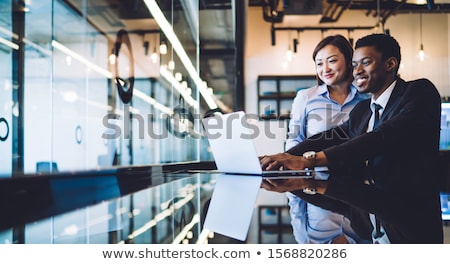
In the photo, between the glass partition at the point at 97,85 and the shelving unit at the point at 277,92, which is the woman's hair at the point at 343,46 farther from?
the shelving unit at the point at 277,92

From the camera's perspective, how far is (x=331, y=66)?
8.02ft

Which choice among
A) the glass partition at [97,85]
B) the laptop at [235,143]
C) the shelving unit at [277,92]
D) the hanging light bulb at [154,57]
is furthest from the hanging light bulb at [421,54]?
the laptop at [235,143]

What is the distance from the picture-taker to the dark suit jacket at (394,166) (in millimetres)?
546

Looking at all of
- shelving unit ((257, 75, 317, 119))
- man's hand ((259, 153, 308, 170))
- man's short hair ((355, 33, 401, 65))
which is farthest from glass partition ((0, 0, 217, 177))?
man's short hair ((355, 33, 401, 65))

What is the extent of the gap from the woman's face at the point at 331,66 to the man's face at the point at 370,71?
0.37 meters

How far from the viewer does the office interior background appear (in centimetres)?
359

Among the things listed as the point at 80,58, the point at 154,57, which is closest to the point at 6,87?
the point at 80,58

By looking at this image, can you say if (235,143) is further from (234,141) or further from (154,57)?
(154,57)

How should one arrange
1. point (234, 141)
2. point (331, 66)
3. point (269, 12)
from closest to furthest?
1. point (234, 141)
2. point (331, 66)
3. point (269, 12)

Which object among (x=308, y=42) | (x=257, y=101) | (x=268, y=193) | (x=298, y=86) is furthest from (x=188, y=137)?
(x=268, y=193)

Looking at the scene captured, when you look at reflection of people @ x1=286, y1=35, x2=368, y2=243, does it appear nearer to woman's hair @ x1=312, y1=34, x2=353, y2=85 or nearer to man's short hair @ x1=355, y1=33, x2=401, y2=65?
woman's hair @ x1=312, y1=34, x2=353, y2=85

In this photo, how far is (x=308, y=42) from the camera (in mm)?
7305

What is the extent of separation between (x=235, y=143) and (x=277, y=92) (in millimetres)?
5892

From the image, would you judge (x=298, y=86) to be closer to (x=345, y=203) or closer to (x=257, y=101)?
→ (x=257, y=101)
